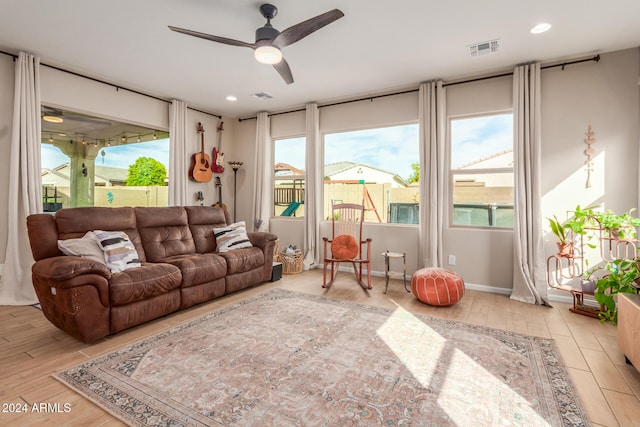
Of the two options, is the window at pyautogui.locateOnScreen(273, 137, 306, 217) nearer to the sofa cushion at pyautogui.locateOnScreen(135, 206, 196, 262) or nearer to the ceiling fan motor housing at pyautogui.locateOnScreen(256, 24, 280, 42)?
the sofa cushion at pyautogui.locateOnScreen(135, 206, 196, 262)

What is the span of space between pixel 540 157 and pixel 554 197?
47cm

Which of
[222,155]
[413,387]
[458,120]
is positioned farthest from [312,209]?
[413,387]

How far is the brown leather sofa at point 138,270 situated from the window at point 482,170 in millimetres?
2536

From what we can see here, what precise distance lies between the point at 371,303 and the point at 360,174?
2.24 meters

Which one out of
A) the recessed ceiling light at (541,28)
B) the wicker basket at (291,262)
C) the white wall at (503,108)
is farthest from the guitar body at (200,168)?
the recessed ceiling light at (541,28)

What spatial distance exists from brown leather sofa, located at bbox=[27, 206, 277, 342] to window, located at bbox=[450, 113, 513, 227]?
2.54m

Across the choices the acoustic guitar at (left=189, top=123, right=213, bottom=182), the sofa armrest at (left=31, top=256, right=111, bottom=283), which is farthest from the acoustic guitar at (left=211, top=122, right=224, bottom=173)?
the sofa armrest at (left=31, top=256, right=111, bottom=283)

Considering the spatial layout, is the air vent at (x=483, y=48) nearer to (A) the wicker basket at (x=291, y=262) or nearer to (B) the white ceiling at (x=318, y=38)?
(B) the white ceiling at (x=318, y=38)

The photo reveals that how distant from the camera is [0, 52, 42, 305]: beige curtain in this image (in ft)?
10.9

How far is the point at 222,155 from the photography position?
5.68 meters

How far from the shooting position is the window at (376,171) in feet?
14.9

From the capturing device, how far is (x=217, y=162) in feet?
18.2

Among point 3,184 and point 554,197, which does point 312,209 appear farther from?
point 3,184

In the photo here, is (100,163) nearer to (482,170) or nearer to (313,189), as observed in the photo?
(313,189)
